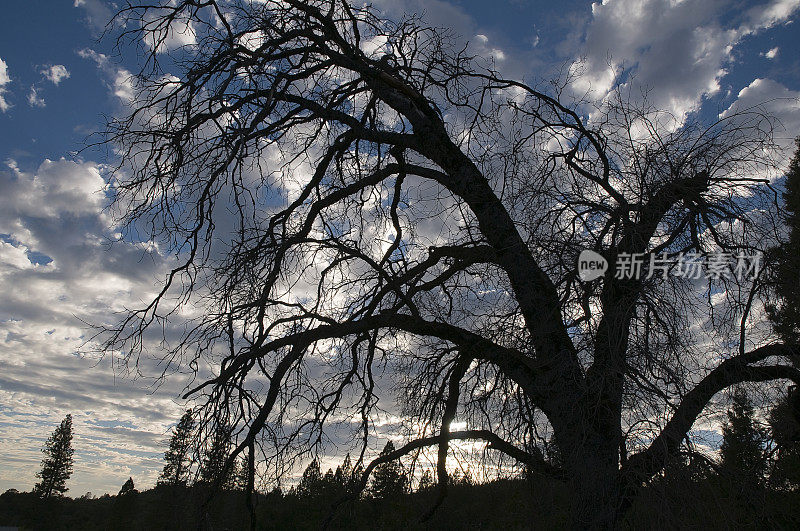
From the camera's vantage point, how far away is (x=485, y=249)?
470 centimetres

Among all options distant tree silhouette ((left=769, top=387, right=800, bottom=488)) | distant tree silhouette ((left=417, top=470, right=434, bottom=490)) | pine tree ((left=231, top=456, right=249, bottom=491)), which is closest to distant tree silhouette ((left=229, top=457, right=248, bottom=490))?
pine tree ((left=231, top=456, right=249, bottom=491))

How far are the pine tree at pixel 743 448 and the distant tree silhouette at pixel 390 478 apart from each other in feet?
9.09

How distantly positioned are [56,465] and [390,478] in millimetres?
59177

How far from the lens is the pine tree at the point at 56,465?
51.0 metres

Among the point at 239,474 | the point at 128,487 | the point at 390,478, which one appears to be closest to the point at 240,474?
the point at 239,474

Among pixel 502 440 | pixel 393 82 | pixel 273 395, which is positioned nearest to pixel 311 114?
pixel 393 82

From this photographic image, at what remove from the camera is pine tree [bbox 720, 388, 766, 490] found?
3818mm

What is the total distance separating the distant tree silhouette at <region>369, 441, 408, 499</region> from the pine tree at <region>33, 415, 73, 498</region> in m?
55.6

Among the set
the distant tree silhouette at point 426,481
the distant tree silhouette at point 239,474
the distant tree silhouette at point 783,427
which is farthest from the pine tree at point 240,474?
the distant tree silhouette at point 783,427

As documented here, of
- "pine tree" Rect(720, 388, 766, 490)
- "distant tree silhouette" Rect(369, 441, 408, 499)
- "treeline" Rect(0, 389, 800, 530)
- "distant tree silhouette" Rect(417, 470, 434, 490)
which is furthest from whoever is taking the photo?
→ "distant tree silhouette" Rect(417, 470, 434, 490)

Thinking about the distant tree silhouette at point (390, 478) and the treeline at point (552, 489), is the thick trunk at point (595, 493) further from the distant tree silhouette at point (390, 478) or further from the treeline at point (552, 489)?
the distant tree silhouette at point (390, 478)

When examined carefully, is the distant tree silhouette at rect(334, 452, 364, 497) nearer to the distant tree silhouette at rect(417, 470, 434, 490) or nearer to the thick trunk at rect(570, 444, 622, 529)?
the distant tree silhouette at rect(417, 470, 434, 490)

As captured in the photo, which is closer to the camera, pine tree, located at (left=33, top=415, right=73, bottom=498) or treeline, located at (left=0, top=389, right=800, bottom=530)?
treeline, located at (left=0, top=389, right=800, bottom=530)

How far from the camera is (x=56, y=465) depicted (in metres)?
51.5
